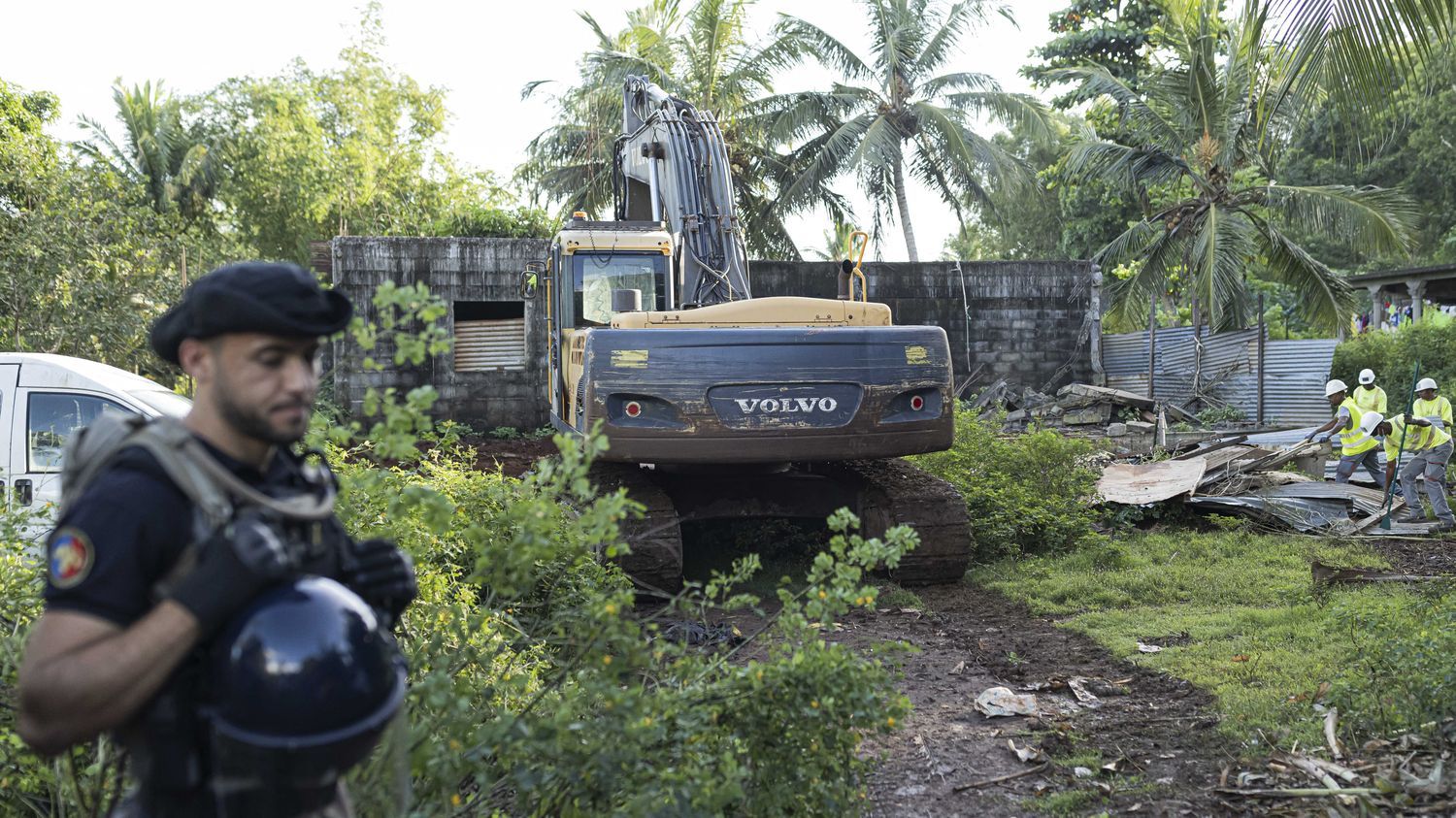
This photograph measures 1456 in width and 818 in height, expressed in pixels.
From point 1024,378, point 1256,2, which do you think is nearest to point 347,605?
point 1256,2

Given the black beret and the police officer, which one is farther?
the black beret

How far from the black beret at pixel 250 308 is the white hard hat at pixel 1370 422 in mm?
11837

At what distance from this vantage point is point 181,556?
70.2 inches

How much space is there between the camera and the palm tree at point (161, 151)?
39000mm

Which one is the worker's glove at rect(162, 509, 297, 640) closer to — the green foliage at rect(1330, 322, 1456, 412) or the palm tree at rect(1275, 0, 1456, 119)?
the palm tree at rect(1275, 0, 1456, 119)

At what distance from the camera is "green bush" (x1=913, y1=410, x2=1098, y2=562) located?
934cm

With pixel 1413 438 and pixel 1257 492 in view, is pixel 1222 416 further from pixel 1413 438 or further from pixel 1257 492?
pixel 1257 492

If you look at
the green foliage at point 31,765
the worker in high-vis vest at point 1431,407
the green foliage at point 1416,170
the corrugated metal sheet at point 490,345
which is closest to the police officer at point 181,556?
the green foliage at point 31,765

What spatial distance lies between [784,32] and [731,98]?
212cm

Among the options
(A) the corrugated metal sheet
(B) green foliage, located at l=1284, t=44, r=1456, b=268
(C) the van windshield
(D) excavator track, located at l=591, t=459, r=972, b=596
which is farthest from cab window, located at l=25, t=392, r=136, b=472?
(B) green foliage, located at l=1284, t=44, r=1456, b=268

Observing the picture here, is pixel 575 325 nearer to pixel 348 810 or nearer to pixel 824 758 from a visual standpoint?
pixel 824 758

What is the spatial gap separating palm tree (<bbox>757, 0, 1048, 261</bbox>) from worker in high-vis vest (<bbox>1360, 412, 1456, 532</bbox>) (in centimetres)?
1719

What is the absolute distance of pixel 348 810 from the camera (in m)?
1.97

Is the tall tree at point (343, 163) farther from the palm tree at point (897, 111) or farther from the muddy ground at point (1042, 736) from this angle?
the muddy ground at point (1042, 736)
